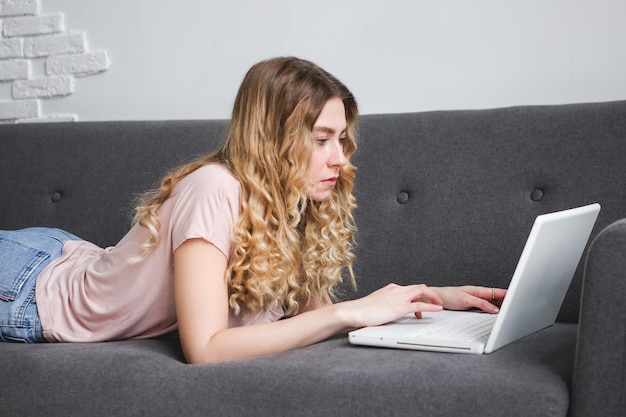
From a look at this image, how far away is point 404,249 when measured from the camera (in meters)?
2.12

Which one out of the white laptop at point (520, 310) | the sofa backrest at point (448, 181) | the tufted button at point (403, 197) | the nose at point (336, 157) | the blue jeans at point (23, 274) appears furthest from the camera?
the tufted button at point (403, 197)

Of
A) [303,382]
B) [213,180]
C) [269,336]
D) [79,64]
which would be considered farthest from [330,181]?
[79,64]

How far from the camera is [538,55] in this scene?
2.37 meters

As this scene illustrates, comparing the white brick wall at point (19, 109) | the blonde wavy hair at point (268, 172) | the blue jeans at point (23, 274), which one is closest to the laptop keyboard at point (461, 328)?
the blonde wavy hair at point (268, 172)

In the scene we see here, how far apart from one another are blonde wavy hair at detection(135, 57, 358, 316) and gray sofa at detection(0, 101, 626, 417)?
0.18 metres

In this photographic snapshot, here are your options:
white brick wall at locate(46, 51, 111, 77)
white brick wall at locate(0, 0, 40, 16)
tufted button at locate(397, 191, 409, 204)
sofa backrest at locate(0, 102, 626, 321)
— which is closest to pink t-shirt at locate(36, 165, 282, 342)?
sofa backrest at locate(0, 102, 626, 321)

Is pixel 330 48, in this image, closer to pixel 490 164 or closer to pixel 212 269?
pixel 490 164

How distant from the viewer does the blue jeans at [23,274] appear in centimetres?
189

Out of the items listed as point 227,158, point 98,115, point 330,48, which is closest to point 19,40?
point 98,115

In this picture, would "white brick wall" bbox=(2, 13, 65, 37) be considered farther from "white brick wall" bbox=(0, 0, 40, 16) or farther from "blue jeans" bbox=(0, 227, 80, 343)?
"blue jeans" bbox=(0, 227, 80, 343)

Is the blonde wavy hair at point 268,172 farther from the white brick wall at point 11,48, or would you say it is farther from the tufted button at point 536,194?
the white brick wall at point 11,48

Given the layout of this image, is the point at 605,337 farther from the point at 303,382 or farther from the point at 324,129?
the point at 324,129

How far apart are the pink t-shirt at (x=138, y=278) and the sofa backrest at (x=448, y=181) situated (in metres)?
0.37

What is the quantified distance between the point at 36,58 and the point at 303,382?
6.46ft
